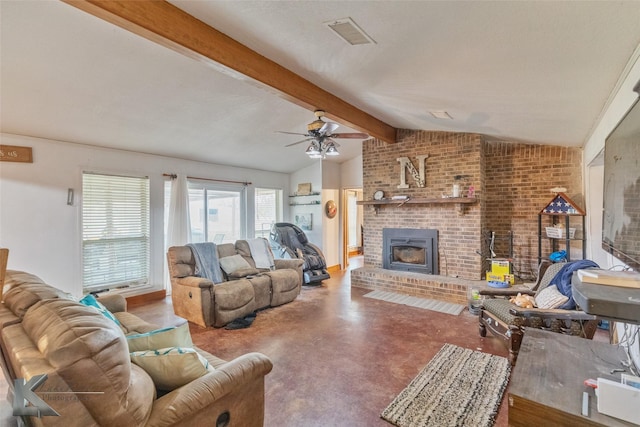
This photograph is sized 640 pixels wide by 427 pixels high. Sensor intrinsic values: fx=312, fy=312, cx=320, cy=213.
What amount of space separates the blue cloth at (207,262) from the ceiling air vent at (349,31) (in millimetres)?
3230

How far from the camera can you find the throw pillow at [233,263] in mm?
4433

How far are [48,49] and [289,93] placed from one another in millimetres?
1842

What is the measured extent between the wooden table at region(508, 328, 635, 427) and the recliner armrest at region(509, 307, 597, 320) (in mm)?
926

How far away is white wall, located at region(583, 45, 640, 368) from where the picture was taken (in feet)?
5.66

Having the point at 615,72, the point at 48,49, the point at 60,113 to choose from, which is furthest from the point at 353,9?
the point at 60,113

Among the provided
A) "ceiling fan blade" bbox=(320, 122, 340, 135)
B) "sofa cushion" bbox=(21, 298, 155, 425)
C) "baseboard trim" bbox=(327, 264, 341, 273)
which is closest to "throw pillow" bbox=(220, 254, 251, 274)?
"ceiling fan blade" bbox=(320, 122, 340, 135)

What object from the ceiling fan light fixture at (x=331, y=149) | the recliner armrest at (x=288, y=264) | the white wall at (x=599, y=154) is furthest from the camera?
the recliner armrest at (x=288, y=264)

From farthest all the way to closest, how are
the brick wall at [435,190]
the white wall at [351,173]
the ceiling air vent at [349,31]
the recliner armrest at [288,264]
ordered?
the white wall at [351,173] → the recliner armrest at [288,264] → the brick wall at [435,190] → the ceiling air vent at [349,31]

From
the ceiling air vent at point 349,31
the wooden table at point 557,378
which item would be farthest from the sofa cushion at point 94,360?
the ceiling air vent at point 349,31

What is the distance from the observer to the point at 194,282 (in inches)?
147

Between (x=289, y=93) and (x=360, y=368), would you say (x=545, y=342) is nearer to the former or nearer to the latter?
(x=360, y=368)

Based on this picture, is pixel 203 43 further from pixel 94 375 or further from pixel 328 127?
pixel 94 375

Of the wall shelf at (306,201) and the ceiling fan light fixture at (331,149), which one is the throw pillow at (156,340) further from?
the wall shelf at (306,201)

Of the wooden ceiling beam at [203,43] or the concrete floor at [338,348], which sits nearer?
the wooden ceiling beam at [203,43]
